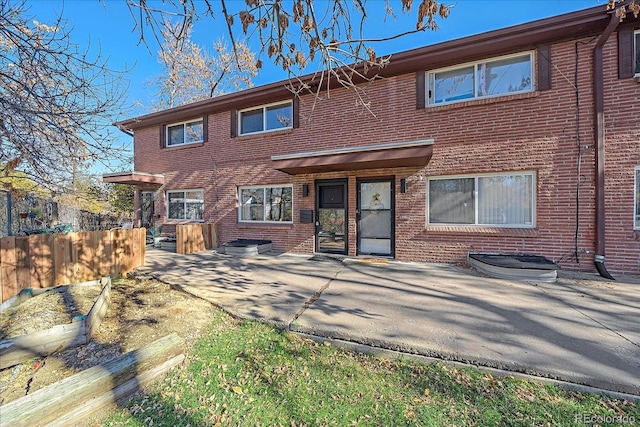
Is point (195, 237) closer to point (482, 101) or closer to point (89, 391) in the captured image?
point (89, 391)

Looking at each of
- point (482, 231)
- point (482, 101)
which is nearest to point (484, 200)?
point (482, 231)

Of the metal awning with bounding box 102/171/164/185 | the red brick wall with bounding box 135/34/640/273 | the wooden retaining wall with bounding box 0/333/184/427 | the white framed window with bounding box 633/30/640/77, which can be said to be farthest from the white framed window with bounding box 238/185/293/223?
the white framed window with bounding box 633/30/640/77

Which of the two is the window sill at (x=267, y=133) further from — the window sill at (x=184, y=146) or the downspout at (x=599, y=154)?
the downspout at (x=599, y=154)

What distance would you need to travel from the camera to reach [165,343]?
8.87ft

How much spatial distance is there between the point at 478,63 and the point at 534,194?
3.51 metres

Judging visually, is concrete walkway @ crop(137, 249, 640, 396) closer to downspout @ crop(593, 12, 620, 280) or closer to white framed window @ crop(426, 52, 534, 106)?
downspout @ crop(593, 12, 620, 280)

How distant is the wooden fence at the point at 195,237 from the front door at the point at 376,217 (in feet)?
17.8

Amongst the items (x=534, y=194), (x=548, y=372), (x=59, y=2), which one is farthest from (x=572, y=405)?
(x=59, y=2)

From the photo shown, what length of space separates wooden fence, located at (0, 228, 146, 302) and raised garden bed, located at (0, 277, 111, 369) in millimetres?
471

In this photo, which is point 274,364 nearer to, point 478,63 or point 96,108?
point 96,108

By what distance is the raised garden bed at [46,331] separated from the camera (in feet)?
8.61

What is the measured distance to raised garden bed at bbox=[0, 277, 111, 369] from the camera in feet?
8.61

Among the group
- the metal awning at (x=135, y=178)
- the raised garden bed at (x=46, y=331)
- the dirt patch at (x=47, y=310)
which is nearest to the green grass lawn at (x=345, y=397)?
the raised garden bed at (x=46, y=331)

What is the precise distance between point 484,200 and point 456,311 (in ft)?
13.2
